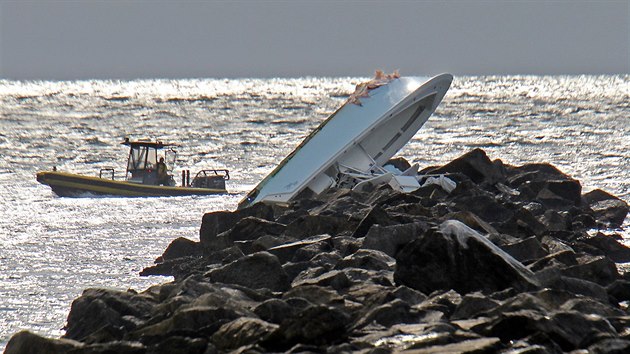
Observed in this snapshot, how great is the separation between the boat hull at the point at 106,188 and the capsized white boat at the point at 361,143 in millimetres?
7869

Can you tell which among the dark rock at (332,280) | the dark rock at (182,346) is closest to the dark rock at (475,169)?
the dark rock at (332,280)

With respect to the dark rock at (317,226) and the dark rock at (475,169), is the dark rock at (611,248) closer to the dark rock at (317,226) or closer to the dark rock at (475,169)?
the dark rock at (317,226)

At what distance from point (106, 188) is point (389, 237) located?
20843 mm

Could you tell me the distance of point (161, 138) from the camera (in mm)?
74438

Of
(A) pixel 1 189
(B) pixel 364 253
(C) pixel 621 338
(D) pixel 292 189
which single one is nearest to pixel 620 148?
(A) pixel 1 189

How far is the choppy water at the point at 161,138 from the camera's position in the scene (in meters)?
20.4

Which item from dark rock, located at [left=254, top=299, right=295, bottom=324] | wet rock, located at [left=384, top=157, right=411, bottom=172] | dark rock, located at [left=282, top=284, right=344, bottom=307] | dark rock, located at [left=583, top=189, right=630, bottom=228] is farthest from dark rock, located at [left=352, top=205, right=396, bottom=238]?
wet rock, located at [left=384, top=157, right=411, bottom=172]

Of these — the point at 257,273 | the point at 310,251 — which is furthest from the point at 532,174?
the point at 257,273

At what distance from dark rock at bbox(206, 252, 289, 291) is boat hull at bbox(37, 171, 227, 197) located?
A: 2042 cm

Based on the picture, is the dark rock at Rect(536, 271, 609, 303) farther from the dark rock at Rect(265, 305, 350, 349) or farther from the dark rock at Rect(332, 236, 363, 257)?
the dark rock at Rect(332, 236, 363, 257)

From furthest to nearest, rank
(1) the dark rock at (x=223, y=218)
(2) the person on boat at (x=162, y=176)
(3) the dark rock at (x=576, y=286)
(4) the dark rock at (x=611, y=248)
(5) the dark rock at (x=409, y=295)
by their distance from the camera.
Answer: (2) the person on boat at (x=162, y=176) < (1) the dark rock at (x=223, y=218) < (4) the dark rock at (x=611, y=248) < (3) the dark rock at (x=576, y=286) < (5) the dark rock at (x=409, y=295)

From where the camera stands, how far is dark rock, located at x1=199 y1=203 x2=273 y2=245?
21.4 meters

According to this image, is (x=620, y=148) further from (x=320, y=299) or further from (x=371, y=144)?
(x=320, y=299)

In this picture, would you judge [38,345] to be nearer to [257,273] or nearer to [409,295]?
[257,273]
